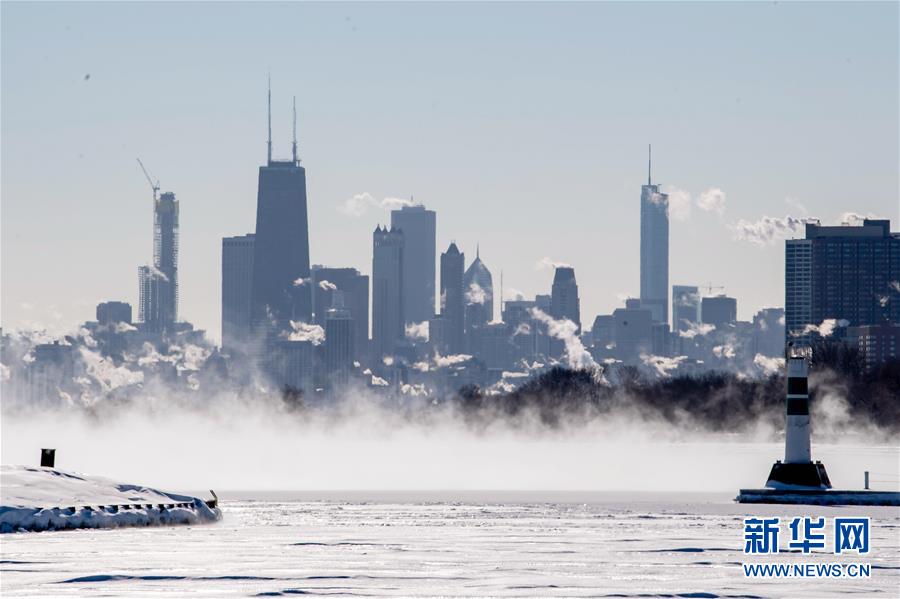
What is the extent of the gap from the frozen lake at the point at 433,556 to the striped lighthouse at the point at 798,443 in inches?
138

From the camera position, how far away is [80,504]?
132ft

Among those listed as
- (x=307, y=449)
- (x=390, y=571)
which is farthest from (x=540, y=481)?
(x=307, y=449)

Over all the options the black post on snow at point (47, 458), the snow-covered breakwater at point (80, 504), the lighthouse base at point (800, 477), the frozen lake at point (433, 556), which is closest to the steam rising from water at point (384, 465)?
the lighthouse base at point (800, 477)

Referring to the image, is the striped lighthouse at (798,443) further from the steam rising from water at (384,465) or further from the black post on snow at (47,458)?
the black post on snow at (47,458)

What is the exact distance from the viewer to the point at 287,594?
27.7m

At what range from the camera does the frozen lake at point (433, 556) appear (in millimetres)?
28484

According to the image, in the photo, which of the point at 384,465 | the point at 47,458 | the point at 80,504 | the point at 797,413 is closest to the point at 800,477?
the point at 797,413

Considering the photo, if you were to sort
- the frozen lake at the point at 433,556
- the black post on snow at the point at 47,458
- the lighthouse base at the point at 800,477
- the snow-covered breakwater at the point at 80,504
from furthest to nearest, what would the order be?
the lighthouse base at the point at 800,477, the black post on snow at the point at 47,458, the snow-covered breakwater at the point at 80,504, the frozen lake at the point at 433,556

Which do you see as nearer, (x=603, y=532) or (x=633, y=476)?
(x=603, y=532)

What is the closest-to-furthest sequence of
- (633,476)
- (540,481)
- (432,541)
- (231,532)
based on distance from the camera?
(432,541), (231,532), (540,481), (633,476)

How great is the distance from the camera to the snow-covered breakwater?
127ft

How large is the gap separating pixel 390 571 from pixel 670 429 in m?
158

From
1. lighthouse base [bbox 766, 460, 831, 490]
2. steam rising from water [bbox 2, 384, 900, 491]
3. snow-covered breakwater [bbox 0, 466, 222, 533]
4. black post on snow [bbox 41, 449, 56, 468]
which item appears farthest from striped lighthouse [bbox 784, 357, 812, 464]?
black post on snow [bbox 41, 449, 56, 468]

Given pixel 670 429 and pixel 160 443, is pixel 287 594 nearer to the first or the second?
pixel 160 443
